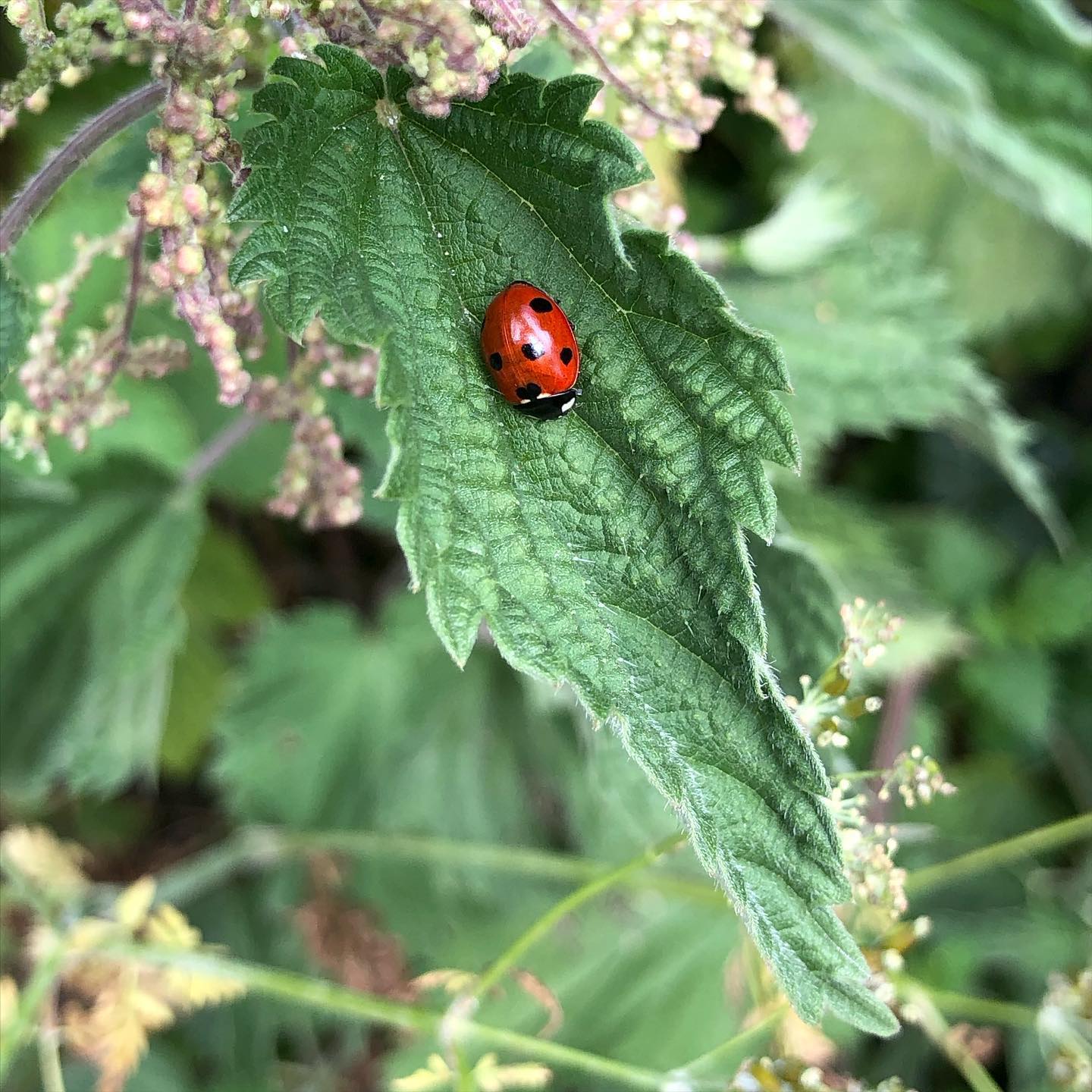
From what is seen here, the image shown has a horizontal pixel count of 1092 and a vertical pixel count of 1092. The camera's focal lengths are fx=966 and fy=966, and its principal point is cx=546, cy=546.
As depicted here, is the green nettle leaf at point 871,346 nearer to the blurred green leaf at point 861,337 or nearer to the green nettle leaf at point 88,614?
the blurred green leaf at point 861,337

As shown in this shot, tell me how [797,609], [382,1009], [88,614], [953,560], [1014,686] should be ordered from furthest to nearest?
[953,560] → [1014,686] → [88,614] → [382,1009] → [797,609]

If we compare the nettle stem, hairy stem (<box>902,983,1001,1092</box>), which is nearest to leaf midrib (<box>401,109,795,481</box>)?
the nettle stem

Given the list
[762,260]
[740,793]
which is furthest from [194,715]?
[740,793]

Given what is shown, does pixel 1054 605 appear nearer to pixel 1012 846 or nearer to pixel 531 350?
pixel 1012 846

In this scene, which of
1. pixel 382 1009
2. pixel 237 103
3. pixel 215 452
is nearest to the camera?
pixel 237 103

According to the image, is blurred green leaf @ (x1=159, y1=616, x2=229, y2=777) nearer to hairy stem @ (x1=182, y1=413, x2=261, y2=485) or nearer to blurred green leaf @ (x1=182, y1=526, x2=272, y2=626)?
blurred green leaf @ (x1=182, y1=526, x2=272, y2=626)

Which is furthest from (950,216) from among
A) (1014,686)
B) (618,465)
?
(618,465)
